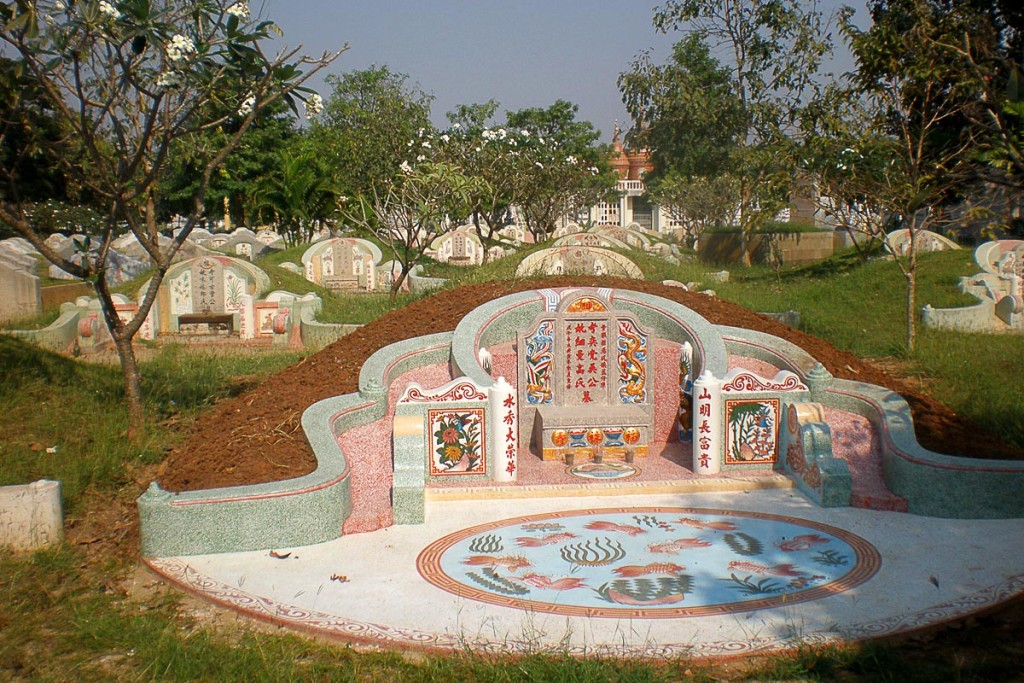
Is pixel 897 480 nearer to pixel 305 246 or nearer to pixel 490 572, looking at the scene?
pixel 490 572

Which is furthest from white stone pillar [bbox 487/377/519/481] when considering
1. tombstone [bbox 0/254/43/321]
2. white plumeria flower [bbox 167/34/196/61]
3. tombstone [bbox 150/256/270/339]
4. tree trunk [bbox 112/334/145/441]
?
tombstone [bbox 0/254/43/321]

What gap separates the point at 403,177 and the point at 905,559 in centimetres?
1496

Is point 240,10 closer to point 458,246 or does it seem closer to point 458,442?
point 458,442

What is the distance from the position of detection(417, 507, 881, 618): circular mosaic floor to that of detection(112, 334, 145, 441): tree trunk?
3.66m

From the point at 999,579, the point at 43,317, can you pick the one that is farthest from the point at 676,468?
the point at 43,317

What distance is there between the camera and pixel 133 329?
343 inches

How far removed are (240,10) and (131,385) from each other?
12.1 ft

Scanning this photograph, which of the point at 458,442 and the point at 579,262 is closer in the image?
the point at 458,442

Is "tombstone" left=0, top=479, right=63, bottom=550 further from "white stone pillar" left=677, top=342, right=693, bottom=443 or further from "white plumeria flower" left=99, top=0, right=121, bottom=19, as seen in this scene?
"white stone pillar" left=677, top=342, right=693, bottom=443

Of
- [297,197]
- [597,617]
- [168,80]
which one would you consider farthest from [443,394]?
[297,197]

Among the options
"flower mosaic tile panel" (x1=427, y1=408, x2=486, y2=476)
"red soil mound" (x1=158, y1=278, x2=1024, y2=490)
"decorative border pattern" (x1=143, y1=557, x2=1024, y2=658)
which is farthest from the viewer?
"flower mosaic tile panel" (x1=427, y1=408, x2=486, y2=476)

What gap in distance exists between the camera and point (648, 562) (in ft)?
22.1

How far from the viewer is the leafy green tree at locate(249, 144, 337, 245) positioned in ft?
107

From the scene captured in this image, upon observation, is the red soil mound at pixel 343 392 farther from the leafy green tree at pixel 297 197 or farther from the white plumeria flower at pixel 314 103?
the leafy green tree at pixel 297 197
